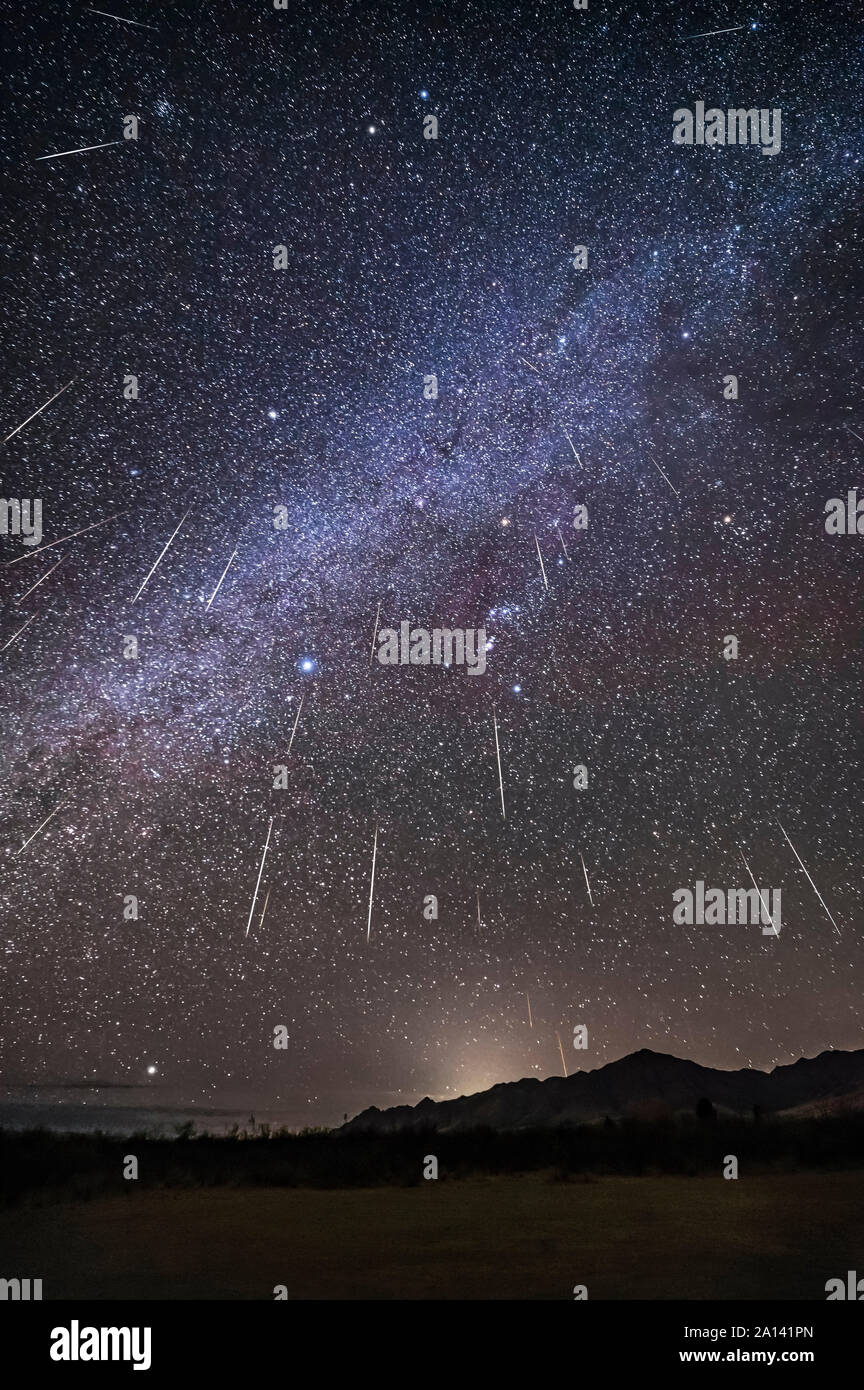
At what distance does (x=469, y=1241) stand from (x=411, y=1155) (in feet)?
19.0

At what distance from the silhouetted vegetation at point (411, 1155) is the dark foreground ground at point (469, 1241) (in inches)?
31.6

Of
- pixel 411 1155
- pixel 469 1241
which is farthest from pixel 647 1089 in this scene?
pixel 469 1241

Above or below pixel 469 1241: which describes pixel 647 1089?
below

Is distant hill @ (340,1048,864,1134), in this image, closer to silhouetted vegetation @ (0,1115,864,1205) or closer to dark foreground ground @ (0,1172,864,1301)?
silhouetted vegetation @ (0,1115,864,1205)

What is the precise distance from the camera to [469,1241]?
12531 mm

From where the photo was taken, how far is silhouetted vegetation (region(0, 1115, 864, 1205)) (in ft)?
53.0

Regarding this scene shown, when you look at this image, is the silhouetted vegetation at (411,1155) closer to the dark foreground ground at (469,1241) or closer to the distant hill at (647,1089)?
the dark foreground ground at (469,1241)

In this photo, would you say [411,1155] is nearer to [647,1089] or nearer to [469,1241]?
[469,1241]

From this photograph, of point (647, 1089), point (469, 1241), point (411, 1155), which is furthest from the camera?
point (647, 1089)

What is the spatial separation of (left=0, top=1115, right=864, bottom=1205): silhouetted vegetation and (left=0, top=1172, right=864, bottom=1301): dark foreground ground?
2.63 feet

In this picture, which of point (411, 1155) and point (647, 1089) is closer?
Result: point (411, 1155)

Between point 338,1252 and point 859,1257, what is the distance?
611cm

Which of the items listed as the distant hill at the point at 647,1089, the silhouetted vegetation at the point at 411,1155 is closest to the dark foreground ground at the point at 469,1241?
the silhouetted vegetation at the point at 411,1155
